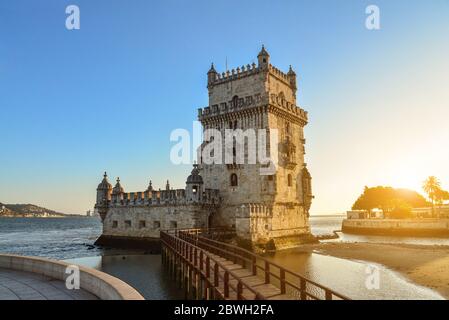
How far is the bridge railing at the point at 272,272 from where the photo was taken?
10.4 metres

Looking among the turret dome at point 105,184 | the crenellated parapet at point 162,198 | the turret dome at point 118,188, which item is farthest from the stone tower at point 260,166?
the turret dome at point 105,184

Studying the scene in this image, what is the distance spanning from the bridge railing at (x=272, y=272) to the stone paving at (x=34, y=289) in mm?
6202

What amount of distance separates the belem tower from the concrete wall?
2233 centimetres

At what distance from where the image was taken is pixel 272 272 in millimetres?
23391

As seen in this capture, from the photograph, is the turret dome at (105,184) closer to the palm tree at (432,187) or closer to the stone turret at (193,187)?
the stone turret at (193,187)

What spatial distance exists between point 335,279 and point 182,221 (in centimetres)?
1925

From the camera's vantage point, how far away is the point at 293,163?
3878 cm

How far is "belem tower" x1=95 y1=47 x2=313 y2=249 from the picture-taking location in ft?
118

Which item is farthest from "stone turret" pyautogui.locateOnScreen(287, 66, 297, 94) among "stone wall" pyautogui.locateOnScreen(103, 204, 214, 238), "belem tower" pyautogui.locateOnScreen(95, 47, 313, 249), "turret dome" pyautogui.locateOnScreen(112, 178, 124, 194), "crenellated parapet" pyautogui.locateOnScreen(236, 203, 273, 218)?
"turret dome" pyautogui.locateOnScreen(112, 178, 124, 194)

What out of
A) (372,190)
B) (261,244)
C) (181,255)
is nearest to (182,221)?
(261,244)
